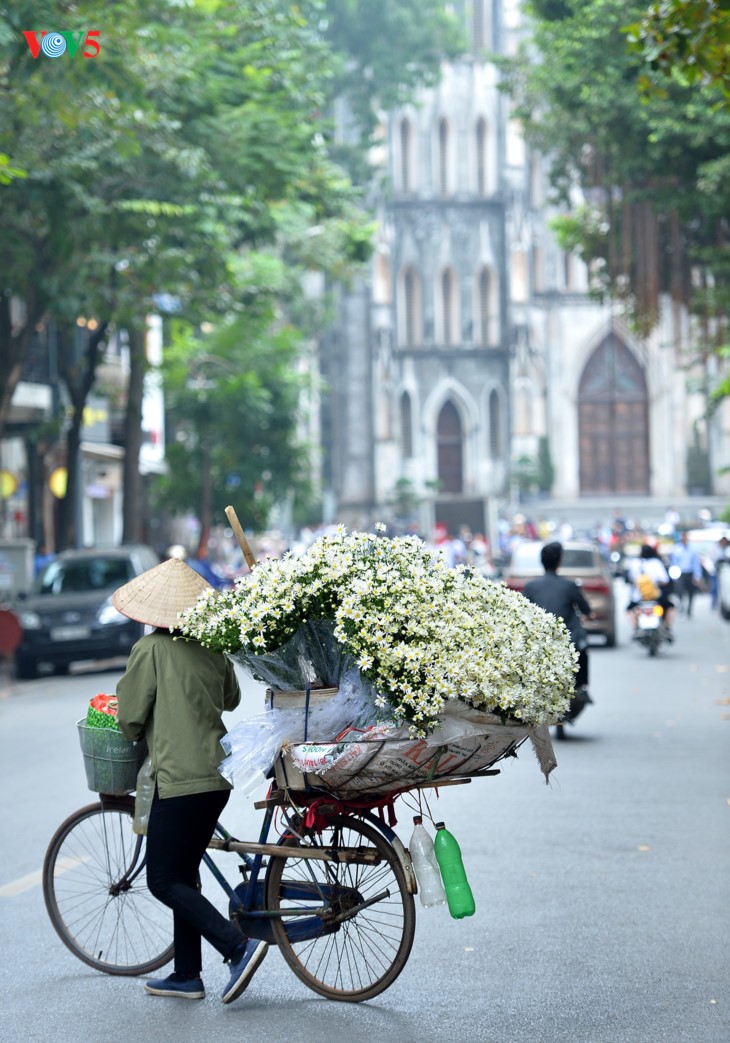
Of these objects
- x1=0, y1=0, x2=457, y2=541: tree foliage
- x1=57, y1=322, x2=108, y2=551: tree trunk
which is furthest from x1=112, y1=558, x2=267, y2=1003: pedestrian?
x1=57, y1=322, x2=108, y2=551: tree trunk

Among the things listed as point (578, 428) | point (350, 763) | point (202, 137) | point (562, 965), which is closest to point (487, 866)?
point (562, 965)

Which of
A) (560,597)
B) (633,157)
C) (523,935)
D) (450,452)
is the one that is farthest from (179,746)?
(450,452)

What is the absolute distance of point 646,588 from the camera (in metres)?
21.8

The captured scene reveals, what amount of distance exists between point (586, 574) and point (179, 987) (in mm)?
17911

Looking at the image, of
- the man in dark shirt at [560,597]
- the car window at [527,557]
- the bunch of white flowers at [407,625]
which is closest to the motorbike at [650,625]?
the car window at [527,557]

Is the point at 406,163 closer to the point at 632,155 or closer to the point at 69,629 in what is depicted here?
the point at 632,155

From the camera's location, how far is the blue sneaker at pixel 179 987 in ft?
18.9

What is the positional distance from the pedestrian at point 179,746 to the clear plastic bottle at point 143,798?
0.37 feet

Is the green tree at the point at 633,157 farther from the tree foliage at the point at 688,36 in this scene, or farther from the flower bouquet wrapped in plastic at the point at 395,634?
the flower bouquet wrapped in plastic at the point at 395,634

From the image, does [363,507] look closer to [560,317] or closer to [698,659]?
[560,317]

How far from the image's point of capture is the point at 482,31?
67.0 metres

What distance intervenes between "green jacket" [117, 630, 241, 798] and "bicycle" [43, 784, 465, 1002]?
10.7 inches

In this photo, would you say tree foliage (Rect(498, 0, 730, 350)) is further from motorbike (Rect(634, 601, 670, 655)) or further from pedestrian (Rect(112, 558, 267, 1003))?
pedestrian (Rect(112, 558, 267, 1003))

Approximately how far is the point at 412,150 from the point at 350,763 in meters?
63.9
